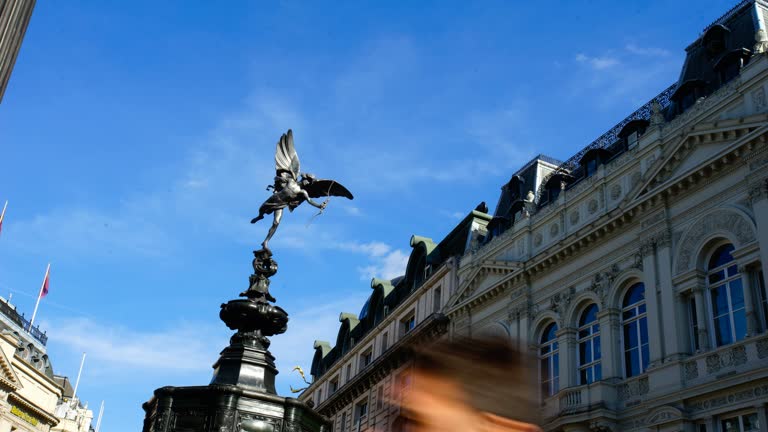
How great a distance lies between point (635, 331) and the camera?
26.9 meters

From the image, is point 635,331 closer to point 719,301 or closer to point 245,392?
point 719,301

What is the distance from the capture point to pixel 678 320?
24.6 metres

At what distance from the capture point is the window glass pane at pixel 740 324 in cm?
2274

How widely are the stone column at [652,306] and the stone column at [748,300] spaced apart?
3.12 m

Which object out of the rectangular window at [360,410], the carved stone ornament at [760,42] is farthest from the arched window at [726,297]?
the rectangular window at [360,410]

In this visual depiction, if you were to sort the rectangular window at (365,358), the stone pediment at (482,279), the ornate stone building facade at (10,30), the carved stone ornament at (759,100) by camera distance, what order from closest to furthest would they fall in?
the ornate stone building facade at (10,30) → the carved stone ornament at (759,100) → the stone pediment at (482,279) → the rectangular window at (365,358)

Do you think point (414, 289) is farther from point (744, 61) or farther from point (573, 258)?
point (744, 61)

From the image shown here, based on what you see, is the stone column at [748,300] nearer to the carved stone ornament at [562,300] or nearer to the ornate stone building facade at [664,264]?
the ornate stone building facade at [664,264]

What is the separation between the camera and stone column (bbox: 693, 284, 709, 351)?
77.6 ft

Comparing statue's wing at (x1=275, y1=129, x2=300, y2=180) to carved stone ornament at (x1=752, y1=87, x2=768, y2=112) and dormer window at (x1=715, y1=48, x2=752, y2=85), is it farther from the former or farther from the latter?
dormer window at (x1=715, y1=48, x2=752, y2=85)

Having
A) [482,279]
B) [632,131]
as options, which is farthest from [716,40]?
[482,279]

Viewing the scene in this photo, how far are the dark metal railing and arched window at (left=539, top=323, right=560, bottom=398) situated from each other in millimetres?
51072

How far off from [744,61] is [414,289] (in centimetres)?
2250

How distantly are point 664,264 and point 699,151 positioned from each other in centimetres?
396
